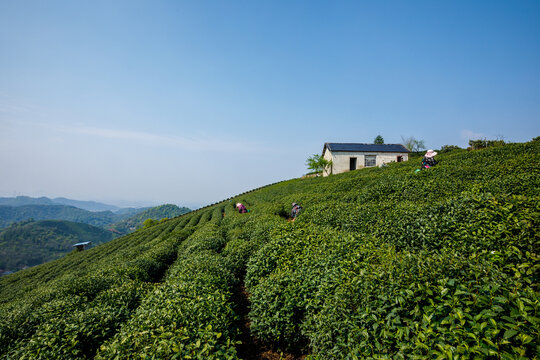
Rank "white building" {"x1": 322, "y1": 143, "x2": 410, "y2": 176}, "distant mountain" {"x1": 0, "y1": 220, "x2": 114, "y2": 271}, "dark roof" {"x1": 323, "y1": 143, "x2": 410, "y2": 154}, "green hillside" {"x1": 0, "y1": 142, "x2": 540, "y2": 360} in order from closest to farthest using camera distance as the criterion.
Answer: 1. "green hillside" {"x1": 0, "y1": 142, "x2": 540, "y2": 360}
2. "white building" {"x1": 322, "y1": 143, "x2": 410, "y2": 176}
3. "dark roof" {"x1": 323, "y1": 143, "x2": 410, "y2": 154}
4. "distant mountain" {"x1": 0, "y1": 220, "x2": 114, "y2": 271}

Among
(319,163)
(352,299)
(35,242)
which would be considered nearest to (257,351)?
(352,299)

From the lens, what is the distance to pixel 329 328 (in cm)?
420

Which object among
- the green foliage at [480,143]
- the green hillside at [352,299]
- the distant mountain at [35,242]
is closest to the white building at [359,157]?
the green foliage at [480,143]

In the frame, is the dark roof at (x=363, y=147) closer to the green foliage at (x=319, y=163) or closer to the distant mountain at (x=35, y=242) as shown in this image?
the green foliage at (x=319, y=163)

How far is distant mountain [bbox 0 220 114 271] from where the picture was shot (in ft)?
401

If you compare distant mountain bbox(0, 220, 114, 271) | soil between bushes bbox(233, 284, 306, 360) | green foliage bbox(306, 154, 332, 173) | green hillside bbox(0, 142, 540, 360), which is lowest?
distant mountain bbox(0, 220, 114, 271)

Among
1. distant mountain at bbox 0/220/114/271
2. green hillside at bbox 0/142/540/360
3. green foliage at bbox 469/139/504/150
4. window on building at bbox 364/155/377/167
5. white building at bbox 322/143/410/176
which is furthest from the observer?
distant mountain at bbox 0/220/114/271

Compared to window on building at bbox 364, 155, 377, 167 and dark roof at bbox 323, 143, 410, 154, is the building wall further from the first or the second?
dark roof at bbox 323, 143, 410, 154

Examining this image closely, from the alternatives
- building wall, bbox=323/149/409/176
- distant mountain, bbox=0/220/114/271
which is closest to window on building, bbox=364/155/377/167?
building wall, bbox=323/149/409/176

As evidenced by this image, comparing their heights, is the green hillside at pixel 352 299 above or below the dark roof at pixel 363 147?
below

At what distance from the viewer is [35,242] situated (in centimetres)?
15662

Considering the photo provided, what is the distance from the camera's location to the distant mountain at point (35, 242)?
4814 inches

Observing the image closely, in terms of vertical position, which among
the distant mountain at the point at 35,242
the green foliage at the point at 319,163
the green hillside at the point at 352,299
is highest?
the green foliage at the point at 319,163

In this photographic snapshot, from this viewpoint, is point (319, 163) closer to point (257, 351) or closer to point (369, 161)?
point (369, 161)
